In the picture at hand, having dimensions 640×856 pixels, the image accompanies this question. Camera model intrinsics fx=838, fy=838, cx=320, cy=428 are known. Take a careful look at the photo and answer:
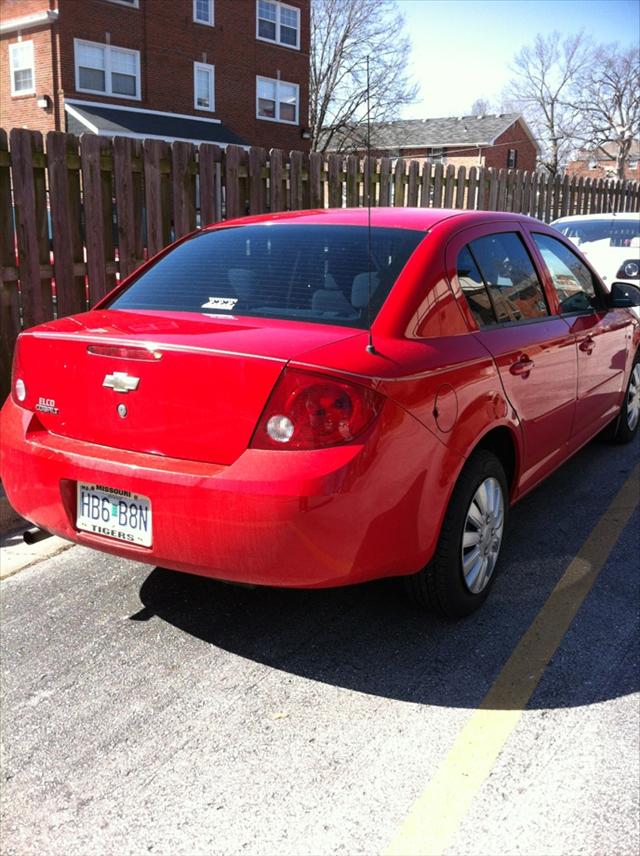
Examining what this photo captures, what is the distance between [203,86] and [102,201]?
2570 centimetres

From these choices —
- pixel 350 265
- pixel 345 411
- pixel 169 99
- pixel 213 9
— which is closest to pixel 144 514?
pixel 345 411

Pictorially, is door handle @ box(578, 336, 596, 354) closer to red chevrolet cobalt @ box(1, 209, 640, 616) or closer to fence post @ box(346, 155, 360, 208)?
red chevrolet cobalt @ box(1, 209, 640, 616)

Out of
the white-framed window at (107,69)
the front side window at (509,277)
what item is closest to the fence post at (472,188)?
the front side window at (509,277)

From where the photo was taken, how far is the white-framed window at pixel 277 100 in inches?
1246

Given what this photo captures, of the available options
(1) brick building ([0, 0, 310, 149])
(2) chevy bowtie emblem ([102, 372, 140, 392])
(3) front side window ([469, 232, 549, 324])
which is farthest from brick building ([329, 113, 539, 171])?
(2) chevy bowtie emblem ([102, 372, 140, 392])

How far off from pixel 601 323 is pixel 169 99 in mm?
26296

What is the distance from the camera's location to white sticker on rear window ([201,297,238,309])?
338 cm

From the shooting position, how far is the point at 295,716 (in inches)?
115

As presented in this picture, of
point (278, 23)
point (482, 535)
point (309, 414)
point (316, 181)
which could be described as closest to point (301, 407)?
point (309, 414)

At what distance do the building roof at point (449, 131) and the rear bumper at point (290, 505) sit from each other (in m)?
47.1

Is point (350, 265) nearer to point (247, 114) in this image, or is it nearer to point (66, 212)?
point (66, 212)

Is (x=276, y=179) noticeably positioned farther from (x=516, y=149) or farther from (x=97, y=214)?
(x=516, y=149)

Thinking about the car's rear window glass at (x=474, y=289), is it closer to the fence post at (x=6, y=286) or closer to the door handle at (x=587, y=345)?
the door handle at (x=587, y=345)

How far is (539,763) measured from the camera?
8.75 ft
